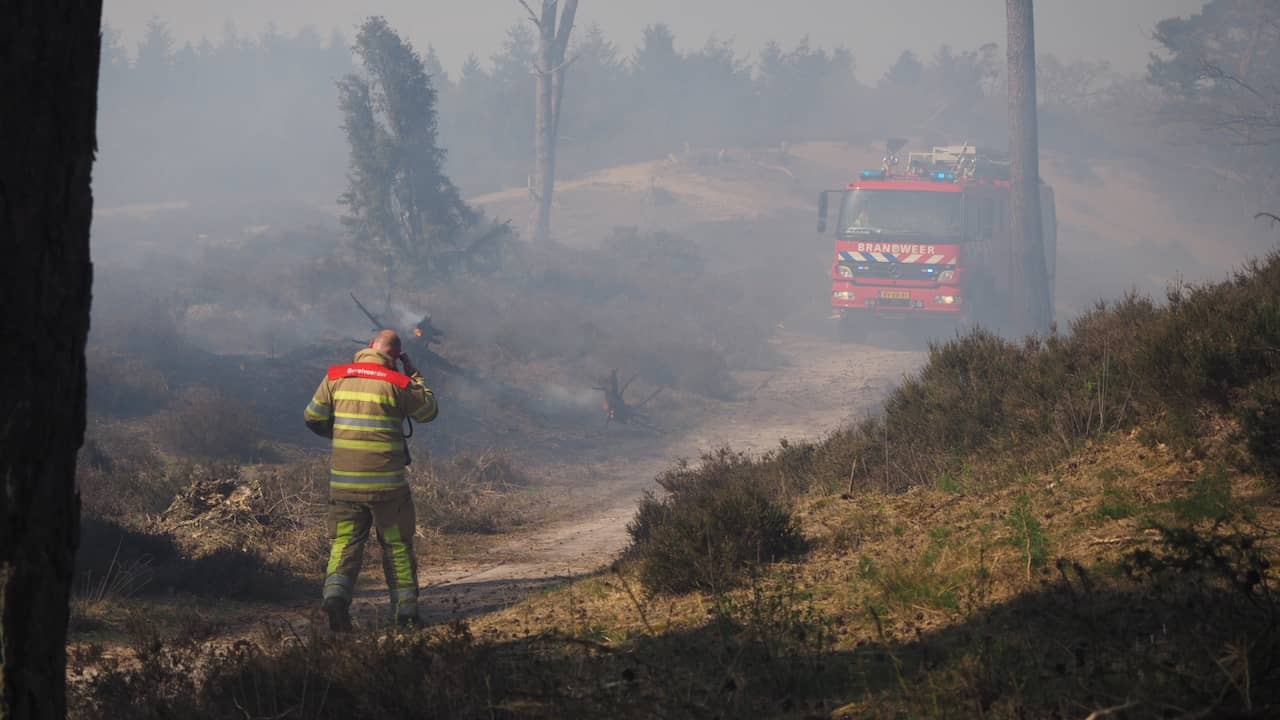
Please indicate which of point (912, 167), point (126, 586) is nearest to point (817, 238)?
point (912, 167)

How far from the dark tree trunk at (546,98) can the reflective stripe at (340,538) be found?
1270 inches

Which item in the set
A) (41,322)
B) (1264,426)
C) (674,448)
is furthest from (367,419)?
(674,448)

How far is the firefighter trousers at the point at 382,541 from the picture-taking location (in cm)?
594

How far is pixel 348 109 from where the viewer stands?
28031mm

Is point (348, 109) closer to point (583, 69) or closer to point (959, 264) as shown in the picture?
point (959, 264)

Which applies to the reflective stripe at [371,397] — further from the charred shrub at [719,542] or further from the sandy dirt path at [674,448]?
the charred shrub at [719,542]

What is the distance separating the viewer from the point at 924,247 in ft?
70.9

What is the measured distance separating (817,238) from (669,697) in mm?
42437

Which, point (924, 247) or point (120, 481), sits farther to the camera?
point (924, 247)

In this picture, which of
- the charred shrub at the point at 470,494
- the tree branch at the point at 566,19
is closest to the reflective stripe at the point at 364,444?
the charred shrub at the point at 470,494

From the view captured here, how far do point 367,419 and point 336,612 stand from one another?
119 cm

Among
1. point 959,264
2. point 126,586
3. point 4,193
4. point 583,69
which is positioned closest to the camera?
point 4,193

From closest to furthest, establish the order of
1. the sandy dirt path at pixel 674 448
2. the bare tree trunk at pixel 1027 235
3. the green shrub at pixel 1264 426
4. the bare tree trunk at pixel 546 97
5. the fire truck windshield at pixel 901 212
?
the green shrub at pixel 1264 426
the sandy dirt path at pixel 674 448
the fire truck windshield at pixel 901 212
the bare tree trunk at pixel 1027 235
the bare tree trunk at pixel 546 97

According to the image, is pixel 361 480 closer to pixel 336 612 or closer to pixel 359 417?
pixel 359 417
